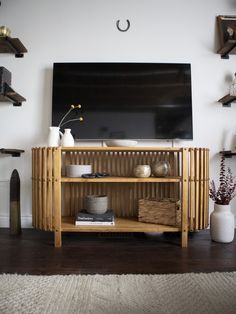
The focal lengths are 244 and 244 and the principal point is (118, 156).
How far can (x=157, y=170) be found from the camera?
1.81m

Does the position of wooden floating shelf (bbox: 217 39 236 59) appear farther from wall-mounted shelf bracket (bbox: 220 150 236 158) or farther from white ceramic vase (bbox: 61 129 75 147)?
white ceramic vase (bbox: 61 129 75 147)

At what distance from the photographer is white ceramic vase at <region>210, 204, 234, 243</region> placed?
172 cm

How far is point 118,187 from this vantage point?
2.08 m

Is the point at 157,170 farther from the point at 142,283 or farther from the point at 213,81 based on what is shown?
the point at 213,81

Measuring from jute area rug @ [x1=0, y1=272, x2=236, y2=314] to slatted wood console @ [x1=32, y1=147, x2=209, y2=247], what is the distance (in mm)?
506

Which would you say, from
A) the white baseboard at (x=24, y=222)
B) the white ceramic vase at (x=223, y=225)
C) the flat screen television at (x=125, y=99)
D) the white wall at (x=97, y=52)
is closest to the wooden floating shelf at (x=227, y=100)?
the white wall at (x=97, y=52)

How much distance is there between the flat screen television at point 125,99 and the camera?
204cm

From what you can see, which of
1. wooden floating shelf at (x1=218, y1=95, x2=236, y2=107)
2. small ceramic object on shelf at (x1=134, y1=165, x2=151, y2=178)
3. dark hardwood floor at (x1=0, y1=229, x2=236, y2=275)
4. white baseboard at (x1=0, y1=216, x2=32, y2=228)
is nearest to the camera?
dark hardwood floor at (x1=0, y1=229, x2=236, y2=275)

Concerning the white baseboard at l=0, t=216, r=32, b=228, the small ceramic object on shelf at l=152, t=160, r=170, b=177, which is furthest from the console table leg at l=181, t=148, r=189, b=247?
the white baseboard at l=0, t=216, r=32, b=228

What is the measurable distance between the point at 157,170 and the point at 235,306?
3.26ft

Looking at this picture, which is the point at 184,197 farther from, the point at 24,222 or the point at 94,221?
the point at 24,222

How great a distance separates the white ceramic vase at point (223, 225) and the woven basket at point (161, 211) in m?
0.28

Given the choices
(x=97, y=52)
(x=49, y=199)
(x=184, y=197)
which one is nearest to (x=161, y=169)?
(x=184, y=197)

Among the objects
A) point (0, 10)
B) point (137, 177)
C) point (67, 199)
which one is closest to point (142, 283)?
point (137, 177)
